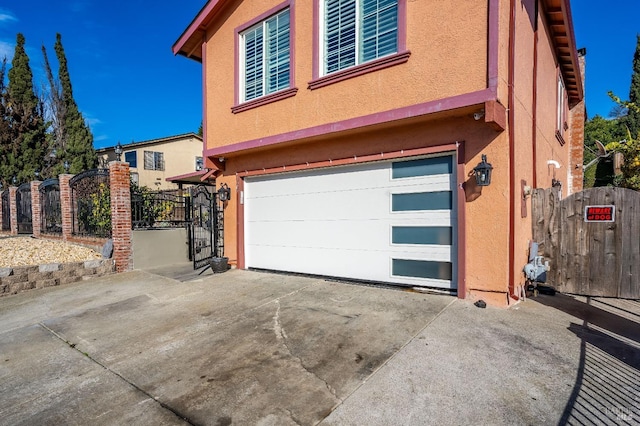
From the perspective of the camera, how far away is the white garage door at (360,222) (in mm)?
5328

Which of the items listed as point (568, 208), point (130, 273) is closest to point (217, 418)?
point (568, 208)

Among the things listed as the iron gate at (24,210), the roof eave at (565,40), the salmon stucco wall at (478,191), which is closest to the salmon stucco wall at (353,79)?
the salmon stucco wall at (478,191)

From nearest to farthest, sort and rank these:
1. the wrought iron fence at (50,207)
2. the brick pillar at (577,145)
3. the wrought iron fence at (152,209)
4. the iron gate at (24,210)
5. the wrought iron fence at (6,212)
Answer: the wrought iron fence at (152,209), the brick pillar at (577,145), the wrought iron fence at (50,207), the iron gate at (24,210), the wrought iron fence at (6,212)

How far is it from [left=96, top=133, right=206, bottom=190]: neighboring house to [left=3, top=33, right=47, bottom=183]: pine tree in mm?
3784

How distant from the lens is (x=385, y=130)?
5695mm

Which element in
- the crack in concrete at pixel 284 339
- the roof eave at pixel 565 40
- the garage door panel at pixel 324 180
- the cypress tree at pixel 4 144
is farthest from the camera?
the cypress tree at pixel 4 144

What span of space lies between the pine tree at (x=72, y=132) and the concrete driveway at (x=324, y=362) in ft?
58.6

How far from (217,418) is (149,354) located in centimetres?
162

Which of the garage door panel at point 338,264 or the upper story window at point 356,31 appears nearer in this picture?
the upper story window at point 356,31

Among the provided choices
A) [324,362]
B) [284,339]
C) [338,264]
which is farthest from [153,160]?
[324,362]

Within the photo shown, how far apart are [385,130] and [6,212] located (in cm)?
1958

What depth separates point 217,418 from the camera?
2.45 m

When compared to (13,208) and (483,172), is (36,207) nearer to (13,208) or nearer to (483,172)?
(13,208)

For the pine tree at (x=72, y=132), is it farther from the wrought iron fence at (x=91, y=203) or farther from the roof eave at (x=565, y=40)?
the roof eave at (x=565, y=40)
